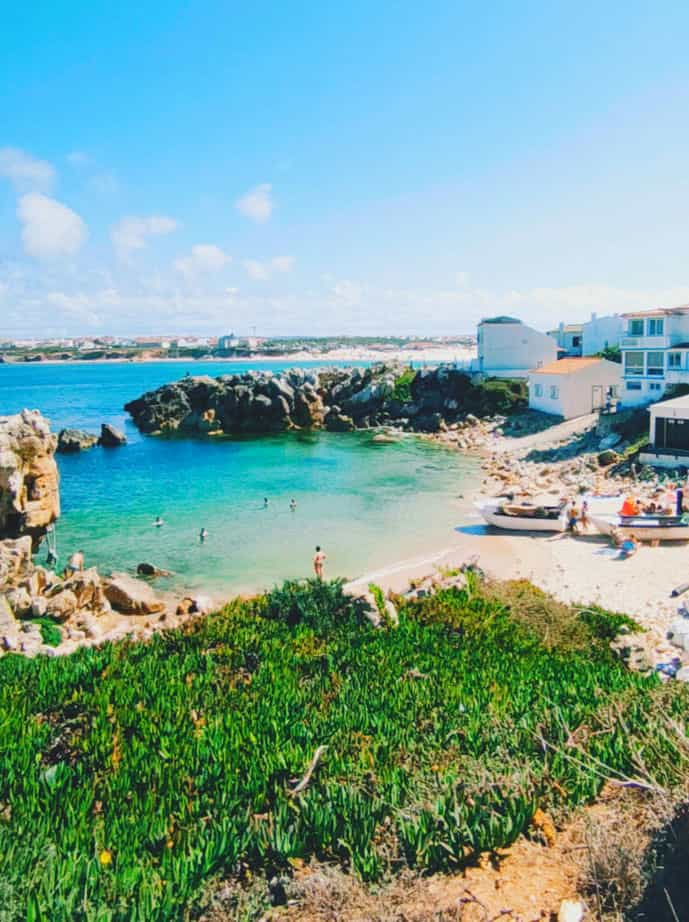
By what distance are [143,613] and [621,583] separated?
14594 mm

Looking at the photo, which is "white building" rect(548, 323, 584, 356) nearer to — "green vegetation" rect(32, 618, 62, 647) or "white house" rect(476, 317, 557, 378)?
"white house" rect(476, 317, 557, 378)

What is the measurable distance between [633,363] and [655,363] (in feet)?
5.28

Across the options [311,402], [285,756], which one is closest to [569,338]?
[311,402]

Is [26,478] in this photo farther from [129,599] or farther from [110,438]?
[110,438]

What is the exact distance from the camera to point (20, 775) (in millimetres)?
8062

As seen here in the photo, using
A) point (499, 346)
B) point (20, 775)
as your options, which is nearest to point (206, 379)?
point (499, 346)

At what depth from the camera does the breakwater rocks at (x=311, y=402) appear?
64312mm

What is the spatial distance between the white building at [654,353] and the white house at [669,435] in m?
7.60

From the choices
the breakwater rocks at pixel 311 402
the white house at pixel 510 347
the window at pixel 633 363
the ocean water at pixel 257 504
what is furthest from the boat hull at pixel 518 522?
the white house at pixel 510 347

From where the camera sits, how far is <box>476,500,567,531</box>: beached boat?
2655 centimetres

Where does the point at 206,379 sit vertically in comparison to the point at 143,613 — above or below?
above

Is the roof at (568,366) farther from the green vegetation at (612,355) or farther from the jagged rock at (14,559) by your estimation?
the jagged rock at (14,559)

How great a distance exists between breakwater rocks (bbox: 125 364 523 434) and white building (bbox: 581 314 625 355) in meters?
17.5

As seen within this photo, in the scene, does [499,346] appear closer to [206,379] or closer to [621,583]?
[206,379]
